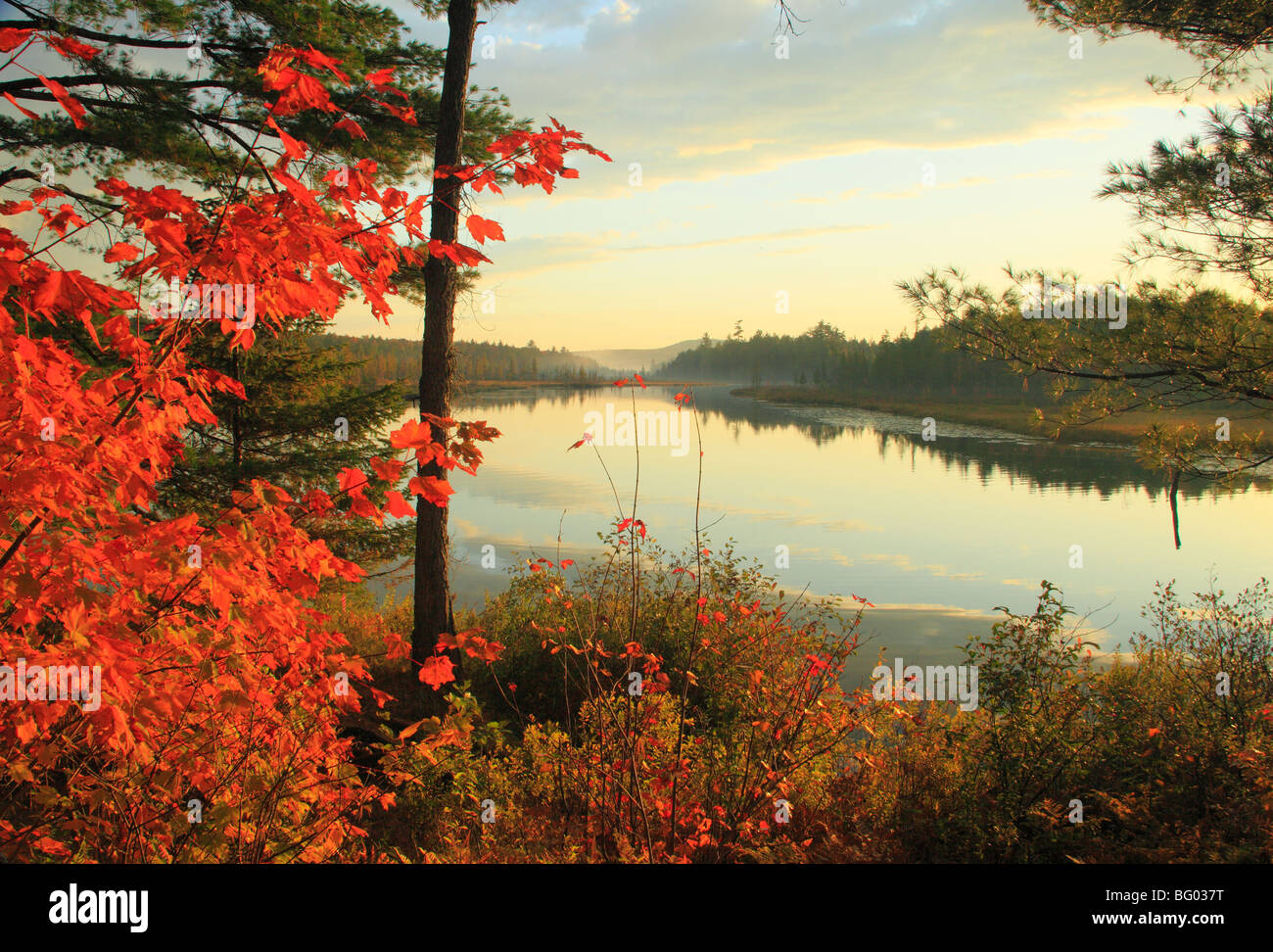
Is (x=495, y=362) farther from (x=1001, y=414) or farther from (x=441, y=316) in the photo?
(x=441, y=316)

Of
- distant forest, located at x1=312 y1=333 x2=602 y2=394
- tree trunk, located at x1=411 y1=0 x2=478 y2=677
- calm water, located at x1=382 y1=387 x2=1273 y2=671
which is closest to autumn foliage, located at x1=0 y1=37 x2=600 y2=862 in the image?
calm water, located at x1=382 y1=387 x2=1273 y2=671

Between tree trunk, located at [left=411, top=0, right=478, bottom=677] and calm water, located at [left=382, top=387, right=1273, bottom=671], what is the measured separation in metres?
1.49

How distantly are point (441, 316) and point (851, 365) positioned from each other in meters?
80.7

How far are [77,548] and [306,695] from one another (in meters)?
1.43

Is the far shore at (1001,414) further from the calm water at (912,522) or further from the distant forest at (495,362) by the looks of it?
the distant forest at (495,362)

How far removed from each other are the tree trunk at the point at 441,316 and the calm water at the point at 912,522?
1488mm

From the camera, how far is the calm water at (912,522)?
12734 mm

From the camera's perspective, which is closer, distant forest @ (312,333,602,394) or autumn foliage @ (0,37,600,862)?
autumn foliage @ (0,37,600,862)

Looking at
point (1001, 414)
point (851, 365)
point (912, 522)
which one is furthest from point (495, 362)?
point (912, 522)

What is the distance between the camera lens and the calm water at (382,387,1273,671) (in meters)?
12.7

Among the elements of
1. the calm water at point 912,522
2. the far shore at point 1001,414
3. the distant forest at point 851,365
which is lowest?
the calm water at point 912,522

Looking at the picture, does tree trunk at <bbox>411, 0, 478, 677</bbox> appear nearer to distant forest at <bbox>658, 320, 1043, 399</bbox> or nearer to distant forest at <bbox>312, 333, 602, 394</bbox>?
distant forest at <bbox>658, 320, 1043, 399</bbox>

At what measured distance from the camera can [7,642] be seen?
252cm

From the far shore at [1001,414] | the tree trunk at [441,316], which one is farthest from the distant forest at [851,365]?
the tree trunk at [441,316]
